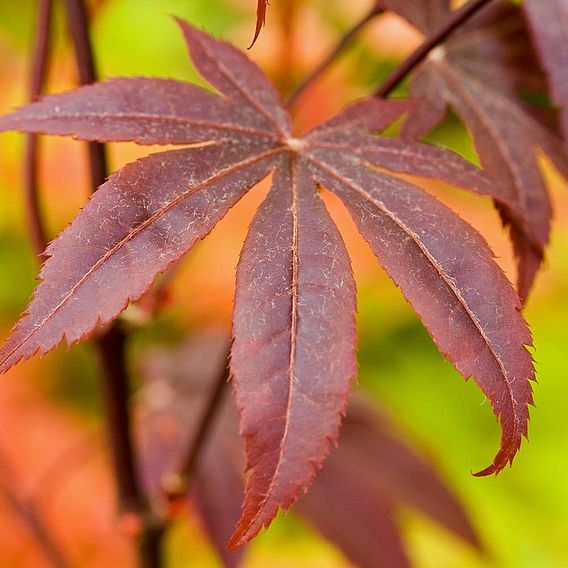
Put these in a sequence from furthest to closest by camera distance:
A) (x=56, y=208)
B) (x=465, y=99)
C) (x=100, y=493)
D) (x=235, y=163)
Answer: (x=56, y=208)
(x=100, y=493)
(x=465, y=99)
(x=235, y=163)

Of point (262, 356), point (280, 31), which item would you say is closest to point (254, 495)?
point (262, 356)

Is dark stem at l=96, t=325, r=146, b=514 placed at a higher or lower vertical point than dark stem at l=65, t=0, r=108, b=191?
lower

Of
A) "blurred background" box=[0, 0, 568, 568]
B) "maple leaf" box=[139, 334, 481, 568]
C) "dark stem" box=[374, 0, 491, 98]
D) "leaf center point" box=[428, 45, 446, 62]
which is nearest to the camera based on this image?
"dark stem" box=[374, 0, 491, 98]

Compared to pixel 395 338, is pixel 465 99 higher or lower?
higher

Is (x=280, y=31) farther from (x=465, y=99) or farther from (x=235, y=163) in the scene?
(x=235, y=163)

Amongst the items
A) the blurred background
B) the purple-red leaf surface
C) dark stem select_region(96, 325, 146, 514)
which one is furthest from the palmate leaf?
the blurred background

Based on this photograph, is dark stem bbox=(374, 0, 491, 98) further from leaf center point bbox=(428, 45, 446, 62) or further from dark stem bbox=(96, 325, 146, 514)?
dark stem bbox=(96, 325, 146, 514)

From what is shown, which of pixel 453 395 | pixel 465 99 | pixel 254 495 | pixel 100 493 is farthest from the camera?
pixel 453 395
